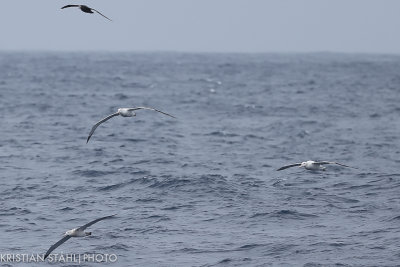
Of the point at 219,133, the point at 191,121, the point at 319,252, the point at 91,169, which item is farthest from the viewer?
the point at 191,121

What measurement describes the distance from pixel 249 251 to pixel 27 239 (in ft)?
22.5

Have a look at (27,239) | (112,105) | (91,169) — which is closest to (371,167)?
(91,169)

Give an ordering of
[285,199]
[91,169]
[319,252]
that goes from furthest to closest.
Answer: [91,169]
[285,199]
[319,252]

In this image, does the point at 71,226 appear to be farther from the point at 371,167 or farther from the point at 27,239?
the point at 371,167

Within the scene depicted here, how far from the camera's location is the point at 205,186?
31875mm

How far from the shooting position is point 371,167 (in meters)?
36.9

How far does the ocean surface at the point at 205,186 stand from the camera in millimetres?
23859

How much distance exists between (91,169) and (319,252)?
48.9 feet

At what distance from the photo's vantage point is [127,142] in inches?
1778

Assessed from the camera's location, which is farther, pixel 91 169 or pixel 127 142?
pixel 127 142

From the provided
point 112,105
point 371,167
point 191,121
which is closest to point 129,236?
point 371,167

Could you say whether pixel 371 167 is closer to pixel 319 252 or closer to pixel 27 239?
pixel 319 252

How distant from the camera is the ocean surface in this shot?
23.9 metres

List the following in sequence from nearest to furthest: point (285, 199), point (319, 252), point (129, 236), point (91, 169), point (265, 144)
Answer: point (319, 252) < point (129, 236) < point (285, 199) < point (91, 169) < point (265, 144)
